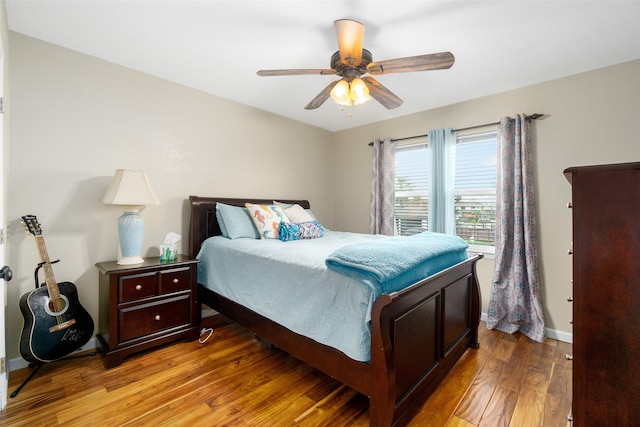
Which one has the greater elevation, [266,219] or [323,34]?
[323,34]

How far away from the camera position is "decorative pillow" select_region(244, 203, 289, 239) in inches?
110

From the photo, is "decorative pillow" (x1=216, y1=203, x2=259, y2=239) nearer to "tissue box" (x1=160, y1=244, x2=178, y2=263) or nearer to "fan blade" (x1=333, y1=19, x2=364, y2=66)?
"tissue box" (x1=160, y1=244, x2=178, y2=263)

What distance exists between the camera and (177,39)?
2.10 meters

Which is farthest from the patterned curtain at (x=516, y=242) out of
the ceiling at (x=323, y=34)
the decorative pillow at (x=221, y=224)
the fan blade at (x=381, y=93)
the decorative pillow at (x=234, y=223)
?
the decorative pillow at (x=221, y=224)

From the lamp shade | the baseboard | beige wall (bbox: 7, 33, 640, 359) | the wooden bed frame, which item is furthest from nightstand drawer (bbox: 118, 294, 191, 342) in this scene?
the baseboard

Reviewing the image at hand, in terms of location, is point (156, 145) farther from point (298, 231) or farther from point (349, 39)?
point (349, 39)

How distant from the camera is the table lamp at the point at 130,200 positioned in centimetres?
216

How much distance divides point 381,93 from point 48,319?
9.23 ft

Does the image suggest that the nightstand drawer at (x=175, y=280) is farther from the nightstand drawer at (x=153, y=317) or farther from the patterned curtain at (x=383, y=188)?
the patterned curtain at (x=383, y=188)

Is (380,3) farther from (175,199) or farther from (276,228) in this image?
(175,199)

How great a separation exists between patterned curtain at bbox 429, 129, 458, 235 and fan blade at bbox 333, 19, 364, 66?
1.86 m

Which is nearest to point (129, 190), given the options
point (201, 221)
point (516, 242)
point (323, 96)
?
point (201, 221)

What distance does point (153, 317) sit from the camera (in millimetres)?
2236

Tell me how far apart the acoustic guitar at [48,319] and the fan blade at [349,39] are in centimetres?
238
